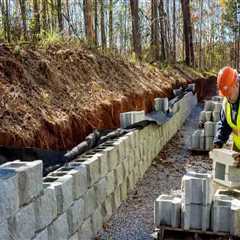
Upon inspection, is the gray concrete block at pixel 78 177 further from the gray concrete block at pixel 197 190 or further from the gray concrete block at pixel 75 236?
the gray concrete block at pixel 197 190

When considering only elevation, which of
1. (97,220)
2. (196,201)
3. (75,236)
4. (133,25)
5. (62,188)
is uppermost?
(133,25)

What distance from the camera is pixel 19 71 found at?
645cm

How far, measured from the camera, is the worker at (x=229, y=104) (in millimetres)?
4719

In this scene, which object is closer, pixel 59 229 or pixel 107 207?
pixel 59 229

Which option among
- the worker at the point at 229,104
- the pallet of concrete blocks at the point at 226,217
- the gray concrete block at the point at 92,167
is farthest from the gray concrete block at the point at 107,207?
the worker at the point at 229,104

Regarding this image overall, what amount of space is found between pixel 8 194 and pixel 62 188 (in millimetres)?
1032

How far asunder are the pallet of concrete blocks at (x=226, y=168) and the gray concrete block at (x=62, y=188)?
6.93 feet

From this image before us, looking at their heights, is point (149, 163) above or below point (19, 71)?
below

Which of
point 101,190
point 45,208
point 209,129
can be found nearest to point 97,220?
point 101,190

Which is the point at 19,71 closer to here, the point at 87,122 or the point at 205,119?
the point at 87,122

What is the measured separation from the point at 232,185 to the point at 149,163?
3160 mm

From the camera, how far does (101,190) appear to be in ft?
16.3

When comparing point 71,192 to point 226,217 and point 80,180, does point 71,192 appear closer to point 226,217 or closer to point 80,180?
point 80,180

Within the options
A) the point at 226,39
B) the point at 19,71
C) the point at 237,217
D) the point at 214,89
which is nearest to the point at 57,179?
the point at 237,217
